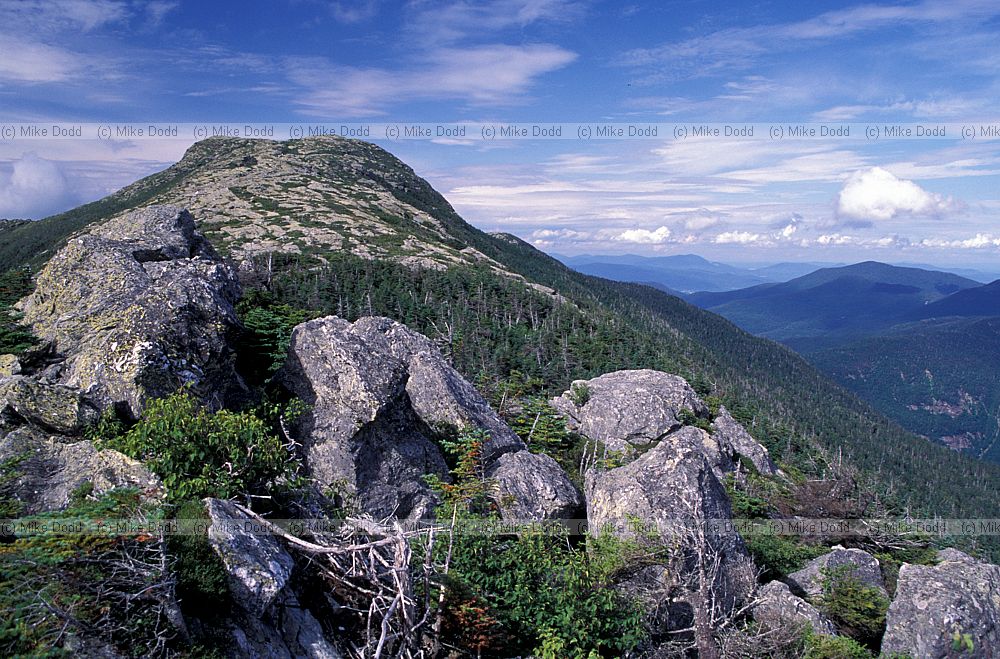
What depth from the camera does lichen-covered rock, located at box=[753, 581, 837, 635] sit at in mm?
12930

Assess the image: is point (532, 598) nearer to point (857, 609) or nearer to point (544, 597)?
point (544, 597)

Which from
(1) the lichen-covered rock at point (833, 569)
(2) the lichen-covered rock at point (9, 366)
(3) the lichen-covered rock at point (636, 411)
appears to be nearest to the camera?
(2) the lichen-covered rock at point (9, 366)

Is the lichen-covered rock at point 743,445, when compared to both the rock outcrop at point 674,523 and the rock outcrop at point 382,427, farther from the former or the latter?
the rock outcrop at point 382,427

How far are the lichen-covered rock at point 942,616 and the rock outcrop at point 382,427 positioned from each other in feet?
29.5

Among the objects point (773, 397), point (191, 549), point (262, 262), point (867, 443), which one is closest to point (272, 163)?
point (262, 262)

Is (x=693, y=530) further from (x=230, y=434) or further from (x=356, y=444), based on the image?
(x=230, y=434)

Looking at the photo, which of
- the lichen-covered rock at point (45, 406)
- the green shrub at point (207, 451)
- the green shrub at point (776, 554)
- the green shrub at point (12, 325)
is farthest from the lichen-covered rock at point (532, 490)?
the green shrub at point (12, 325)

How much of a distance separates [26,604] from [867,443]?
756 feet

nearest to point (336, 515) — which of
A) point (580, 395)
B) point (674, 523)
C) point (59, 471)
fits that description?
point (59, 471)

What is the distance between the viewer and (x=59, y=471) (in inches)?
348

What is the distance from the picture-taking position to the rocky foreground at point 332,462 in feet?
27.7

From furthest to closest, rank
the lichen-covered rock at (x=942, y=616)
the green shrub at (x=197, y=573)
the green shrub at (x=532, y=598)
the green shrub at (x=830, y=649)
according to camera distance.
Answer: the lichen-covered rock at (x=942, y=616), the green shrub at (x=830, y=649), the green shrub at (x=532, y=598), the green shrub at (x=197, y=573)

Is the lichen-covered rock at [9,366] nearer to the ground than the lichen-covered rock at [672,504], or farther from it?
farther from it

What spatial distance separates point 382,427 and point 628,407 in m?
19.4
